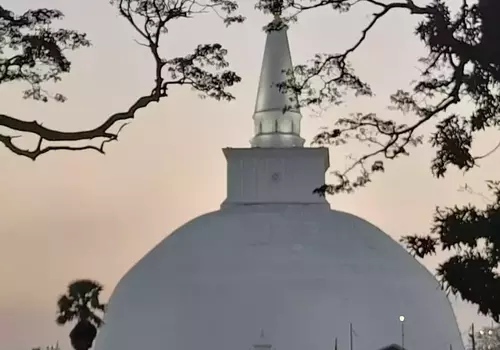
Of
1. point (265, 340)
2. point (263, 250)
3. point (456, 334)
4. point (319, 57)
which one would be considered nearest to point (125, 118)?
point (319, 57)

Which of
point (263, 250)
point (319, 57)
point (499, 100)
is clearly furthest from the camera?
point (263, 250)

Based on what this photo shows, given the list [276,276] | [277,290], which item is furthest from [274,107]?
[277,290]

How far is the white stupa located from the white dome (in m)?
0.04

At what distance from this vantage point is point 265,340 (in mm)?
30609

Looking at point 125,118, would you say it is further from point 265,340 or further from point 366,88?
point 265,340

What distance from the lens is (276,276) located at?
106 ft

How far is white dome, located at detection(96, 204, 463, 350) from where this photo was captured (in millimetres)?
31156

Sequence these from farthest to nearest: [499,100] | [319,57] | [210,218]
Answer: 1. [210,218]
2. [319,57]
3. [499,100]

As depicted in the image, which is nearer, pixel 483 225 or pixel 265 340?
pixel 483 225

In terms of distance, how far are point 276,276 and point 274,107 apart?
25.4 ft

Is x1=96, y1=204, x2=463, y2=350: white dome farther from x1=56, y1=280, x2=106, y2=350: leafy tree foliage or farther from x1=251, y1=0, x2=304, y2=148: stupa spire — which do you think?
x1=56, y1=280, x2=106, y2=350: leafy tree foliage

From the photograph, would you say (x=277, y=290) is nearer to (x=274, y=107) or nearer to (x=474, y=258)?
(x=274, y=107)

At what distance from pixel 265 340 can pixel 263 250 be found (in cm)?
403

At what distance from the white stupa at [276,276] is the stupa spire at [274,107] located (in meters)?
0.05
